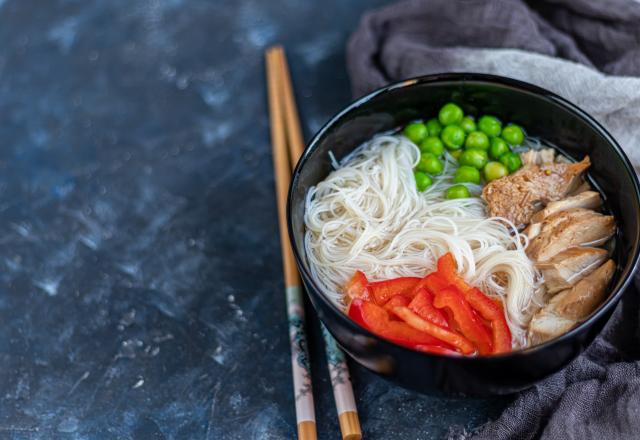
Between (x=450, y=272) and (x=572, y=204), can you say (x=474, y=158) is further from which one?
(x=450, y=272)

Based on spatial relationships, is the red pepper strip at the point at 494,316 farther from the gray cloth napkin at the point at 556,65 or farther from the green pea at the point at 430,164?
the green pea at the point at 430,164

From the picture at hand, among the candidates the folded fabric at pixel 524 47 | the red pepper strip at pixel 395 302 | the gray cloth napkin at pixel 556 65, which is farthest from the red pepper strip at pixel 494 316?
the folded fabric at pixel 524 47

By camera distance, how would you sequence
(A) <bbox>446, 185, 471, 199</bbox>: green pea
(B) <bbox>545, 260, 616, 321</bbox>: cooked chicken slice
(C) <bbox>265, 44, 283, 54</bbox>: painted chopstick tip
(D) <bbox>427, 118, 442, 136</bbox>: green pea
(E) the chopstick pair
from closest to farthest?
(B) <bbox>545, 260, 616, 321</bbox>: cooked chicken slice → (E) the chopstick pair → (A) <bbox>446, 185, 471, 199</bbox>: green pea → (D) <bbox>427, 118, 442, 136</bbox>: green pea → (C) <bbox>265, 44, 283, 54</bbox>: painted chopstick tip

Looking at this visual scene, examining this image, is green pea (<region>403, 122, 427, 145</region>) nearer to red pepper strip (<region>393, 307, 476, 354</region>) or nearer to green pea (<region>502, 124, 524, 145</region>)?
green pea (<region>502, 124, 524, 145</region>)

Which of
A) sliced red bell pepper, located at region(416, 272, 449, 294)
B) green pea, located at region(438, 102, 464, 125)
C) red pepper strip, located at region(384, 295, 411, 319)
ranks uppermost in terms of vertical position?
green pea, located at region(438, 102, 464, 125)

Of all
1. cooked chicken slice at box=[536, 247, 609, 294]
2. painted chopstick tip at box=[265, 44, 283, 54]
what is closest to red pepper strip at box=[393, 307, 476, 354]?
cooked chicken slice at box=[536, 247, 609, 294]

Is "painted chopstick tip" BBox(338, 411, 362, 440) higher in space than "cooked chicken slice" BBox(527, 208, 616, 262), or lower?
lower

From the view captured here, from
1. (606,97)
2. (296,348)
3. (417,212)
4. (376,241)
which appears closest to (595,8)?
(606,97)
